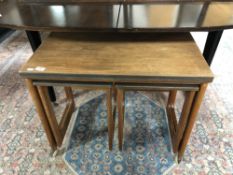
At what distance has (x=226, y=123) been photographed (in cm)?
150

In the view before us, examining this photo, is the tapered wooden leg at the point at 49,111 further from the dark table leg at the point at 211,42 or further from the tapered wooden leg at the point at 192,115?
the dark table leg at the point at 211,42

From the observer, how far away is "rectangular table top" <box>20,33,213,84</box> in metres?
0.85

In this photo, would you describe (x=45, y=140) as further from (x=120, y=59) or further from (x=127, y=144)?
(x=120, y=59)

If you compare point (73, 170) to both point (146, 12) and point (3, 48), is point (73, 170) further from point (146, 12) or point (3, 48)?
point (3, 48)

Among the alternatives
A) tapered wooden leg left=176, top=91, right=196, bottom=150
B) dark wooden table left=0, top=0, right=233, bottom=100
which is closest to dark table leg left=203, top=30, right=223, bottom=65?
dark wooden table left=0, top=0, right=233, bottom=100

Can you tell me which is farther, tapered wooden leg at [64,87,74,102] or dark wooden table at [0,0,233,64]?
tapered wooden leg at [64,87,74,102]

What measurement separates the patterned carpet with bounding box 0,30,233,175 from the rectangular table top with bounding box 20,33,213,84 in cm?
69

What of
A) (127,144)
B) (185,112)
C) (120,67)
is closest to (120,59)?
(120,67)

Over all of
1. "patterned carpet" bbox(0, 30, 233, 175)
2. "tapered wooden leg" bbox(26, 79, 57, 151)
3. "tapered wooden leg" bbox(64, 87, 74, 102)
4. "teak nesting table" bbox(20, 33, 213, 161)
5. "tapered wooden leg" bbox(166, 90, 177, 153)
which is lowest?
"patterned carpet" bbox(0, 30, 233, 175)

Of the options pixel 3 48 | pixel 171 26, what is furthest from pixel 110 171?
pixel 3 48

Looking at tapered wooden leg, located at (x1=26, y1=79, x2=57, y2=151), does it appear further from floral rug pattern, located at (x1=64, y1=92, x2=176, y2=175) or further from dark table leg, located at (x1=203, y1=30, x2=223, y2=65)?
dark table leg, located at (x1=203, y1=30, x2=223, y2=65)

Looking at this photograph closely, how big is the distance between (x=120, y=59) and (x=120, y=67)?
71 mm

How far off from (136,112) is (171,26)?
86 cm

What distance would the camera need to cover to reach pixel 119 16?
1.03 m
